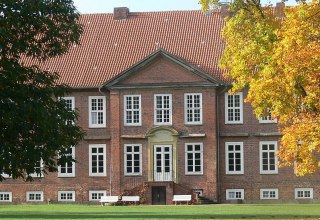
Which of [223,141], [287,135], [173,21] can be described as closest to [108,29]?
[173,21]

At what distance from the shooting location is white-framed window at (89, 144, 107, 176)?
5953 centimetres

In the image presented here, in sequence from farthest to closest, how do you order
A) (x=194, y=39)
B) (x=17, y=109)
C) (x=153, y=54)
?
(x=194, y=39)
(x=153, y=54)
(x=17, y=109)

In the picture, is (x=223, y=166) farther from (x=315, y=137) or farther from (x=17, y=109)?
(x=17, y=109)

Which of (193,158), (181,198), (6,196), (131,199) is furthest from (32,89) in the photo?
(6,196)

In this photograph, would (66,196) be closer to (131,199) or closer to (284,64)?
(131,199)

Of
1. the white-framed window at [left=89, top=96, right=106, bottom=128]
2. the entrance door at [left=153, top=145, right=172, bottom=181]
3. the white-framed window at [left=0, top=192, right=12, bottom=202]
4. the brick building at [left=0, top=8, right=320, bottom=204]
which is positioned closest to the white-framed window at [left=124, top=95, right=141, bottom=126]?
the brick building at [left=0, top=8, right=320, bottom=204]

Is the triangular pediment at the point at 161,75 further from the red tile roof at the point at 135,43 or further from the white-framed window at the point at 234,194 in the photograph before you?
the white-framed window at the point at 234,194

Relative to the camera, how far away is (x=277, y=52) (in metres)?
31.0

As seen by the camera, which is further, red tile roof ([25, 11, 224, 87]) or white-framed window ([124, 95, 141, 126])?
red tile roof ([25, 11, 224, 87])

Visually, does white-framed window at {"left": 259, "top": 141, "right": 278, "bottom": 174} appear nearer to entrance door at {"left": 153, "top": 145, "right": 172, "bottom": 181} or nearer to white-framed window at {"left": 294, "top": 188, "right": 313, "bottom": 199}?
white-framed window at {"left": 294, "top": 188, "right": 313, "bottom": 199}

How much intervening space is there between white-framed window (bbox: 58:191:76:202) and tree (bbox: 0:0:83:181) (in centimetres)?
2965

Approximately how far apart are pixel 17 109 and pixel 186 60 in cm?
3213

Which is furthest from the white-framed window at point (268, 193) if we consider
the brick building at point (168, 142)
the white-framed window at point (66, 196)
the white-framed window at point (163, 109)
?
the white-framed window at point (66, 196)

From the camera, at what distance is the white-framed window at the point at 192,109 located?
191 feet
